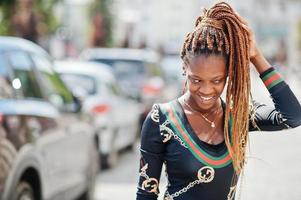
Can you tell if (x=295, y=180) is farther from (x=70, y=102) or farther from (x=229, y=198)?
(x=229, y=198)

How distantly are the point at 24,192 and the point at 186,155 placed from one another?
10.8ft

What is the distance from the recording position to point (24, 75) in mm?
6840

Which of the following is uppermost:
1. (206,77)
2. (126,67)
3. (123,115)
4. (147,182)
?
(206,77)

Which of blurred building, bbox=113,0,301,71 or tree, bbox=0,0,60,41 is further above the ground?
tree, bbox=0,0,60,41

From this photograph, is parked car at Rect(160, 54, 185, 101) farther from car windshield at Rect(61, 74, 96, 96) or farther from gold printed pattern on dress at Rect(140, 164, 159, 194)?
gold printed pattern on dress at Rect(140, 164, 159, 194)

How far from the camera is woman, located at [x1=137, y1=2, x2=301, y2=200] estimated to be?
9.88 feet

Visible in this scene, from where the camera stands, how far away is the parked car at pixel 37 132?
5785 mm

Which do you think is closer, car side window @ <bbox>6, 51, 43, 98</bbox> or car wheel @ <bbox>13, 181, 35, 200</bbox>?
car wheel @ <bbox>13, 181, 35, 200</bbox>

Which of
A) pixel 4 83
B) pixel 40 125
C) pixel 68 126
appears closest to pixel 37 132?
pixel 40 125

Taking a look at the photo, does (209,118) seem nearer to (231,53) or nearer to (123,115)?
(231,53)

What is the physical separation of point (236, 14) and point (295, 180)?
609 centimetres

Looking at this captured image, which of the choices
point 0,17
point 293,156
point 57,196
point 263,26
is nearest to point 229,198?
point 57,196

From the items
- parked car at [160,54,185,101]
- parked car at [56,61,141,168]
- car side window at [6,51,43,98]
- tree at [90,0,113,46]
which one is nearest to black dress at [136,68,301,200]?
car side window at [6,51,43,98]

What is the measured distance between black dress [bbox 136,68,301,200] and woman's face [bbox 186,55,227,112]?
0.12 m
